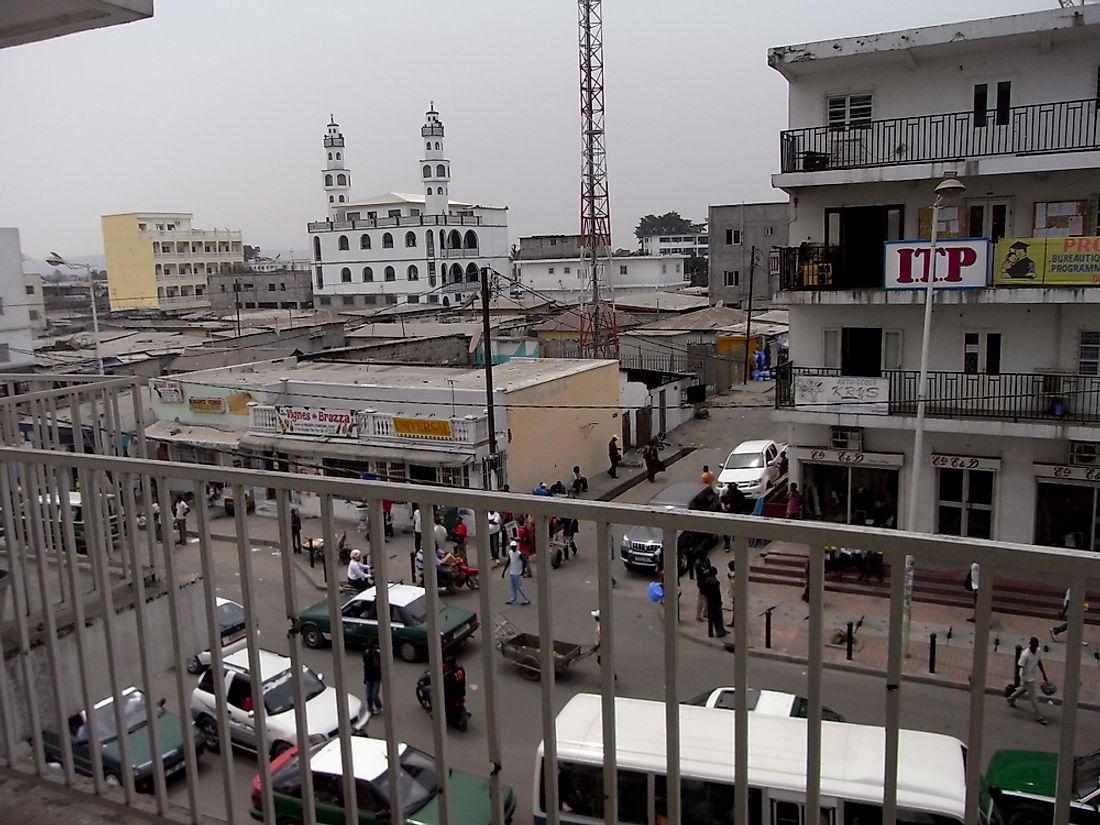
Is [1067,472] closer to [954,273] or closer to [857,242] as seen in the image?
[954,273]

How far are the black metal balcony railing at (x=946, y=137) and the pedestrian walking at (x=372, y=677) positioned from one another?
477 inches

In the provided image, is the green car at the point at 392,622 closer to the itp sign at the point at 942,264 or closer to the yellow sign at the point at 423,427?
the itp sign at the point at 942,264

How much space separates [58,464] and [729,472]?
16208mm

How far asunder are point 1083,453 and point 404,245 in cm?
5718

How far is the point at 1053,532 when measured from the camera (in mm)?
12766

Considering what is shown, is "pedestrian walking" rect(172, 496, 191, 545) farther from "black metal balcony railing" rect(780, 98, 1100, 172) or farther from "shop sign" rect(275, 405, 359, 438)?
"shop sign" rect(275, 405, 359, 438)

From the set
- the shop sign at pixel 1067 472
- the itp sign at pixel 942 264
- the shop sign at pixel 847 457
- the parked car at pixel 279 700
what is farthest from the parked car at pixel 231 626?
the shop sign at pixel 1067 472

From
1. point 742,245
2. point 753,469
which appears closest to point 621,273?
point 742,245

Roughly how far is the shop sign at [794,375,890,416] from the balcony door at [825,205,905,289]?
54.3 inches

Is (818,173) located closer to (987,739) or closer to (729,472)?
(729,472)

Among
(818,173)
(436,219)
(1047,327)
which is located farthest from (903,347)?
(436,219)

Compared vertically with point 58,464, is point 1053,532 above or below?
below

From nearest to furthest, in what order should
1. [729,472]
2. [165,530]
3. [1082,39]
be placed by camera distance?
[165,530] < [1082,39] < [729,472]

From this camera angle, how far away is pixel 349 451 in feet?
55.1
